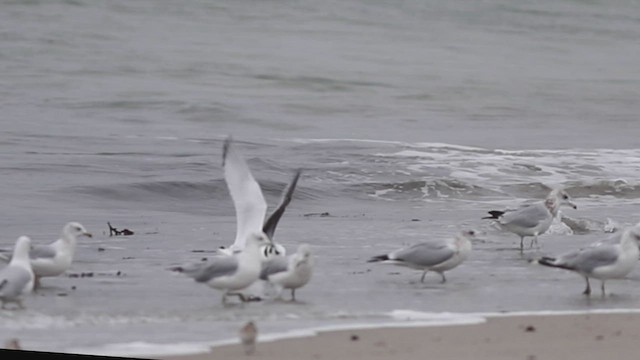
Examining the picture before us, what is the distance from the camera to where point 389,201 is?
9.76 metres

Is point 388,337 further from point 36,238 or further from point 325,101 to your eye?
point 325,101

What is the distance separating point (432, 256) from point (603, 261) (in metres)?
0.73

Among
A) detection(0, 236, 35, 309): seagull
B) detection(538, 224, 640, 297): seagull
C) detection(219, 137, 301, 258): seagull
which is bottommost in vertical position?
detection(0, 236, 35, 309): seagull

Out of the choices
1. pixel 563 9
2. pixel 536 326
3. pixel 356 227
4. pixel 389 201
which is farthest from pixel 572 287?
pixel 563 9

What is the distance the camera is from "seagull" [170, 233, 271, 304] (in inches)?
206

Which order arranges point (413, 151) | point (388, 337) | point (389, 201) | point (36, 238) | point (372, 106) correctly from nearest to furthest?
point (388, 337), point (36, 238), point (389, 201), point (413, 151), point (372, 106)

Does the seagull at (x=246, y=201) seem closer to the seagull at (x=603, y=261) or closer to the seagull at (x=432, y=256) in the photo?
the seagull at (x=432, y=256)

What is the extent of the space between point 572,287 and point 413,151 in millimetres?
6180

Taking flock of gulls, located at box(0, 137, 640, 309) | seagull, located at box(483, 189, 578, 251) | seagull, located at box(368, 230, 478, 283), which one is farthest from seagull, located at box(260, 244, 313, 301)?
seagull, located at box(483, 189, 578, 251)

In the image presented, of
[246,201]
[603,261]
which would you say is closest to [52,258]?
[246,201]

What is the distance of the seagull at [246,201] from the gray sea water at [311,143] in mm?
330

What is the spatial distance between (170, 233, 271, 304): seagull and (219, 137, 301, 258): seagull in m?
0.58

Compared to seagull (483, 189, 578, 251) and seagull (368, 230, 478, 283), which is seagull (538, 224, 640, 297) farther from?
seagull (483, 189, 578, 251)

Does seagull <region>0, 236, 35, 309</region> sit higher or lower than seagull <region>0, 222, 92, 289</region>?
lower
